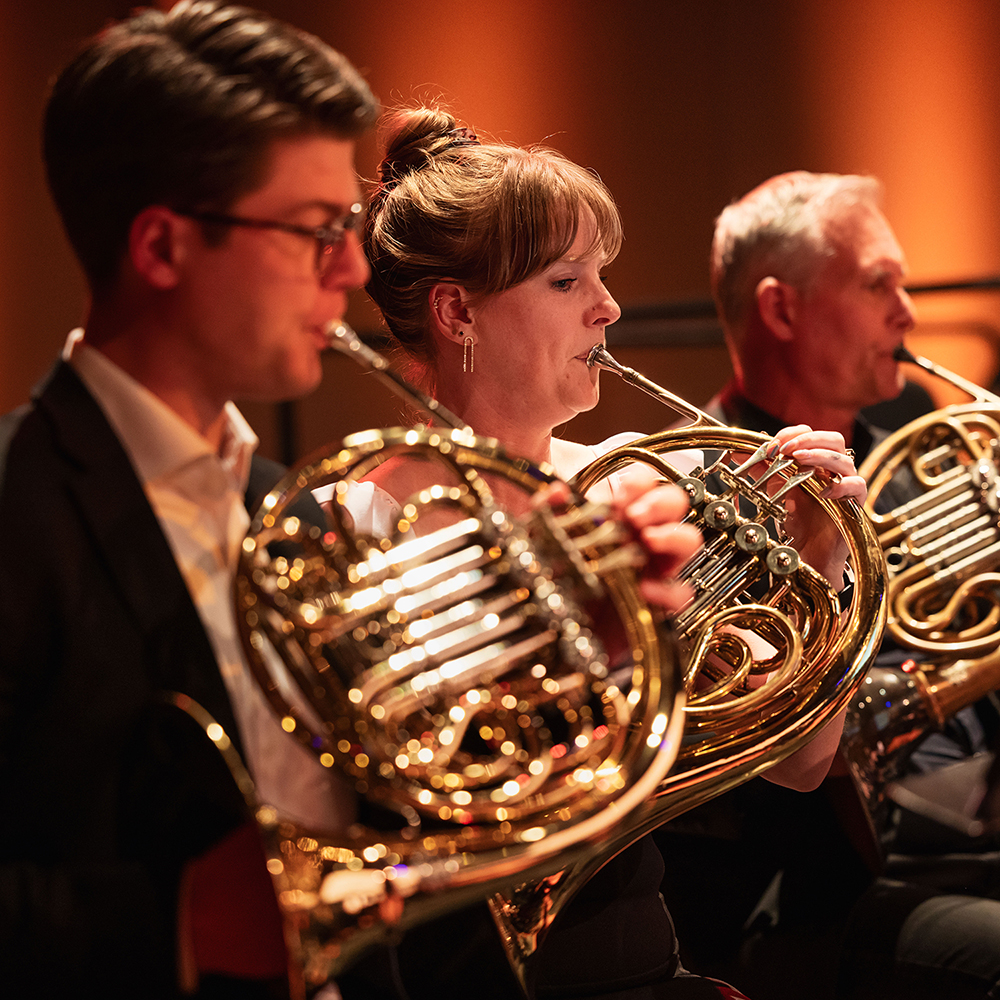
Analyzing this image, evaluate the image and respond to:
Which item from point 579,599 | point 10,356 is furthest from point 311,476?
point 10,356

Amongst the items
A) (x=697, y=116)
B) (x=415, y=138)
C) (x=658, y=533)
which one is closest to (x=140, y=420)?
(x=658, y=533)

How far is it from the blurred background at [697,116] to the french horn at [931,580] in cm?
68

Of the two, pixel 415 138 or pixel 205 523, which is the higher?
pixel 415 138

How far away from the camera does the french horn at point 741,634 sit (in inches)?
43.0

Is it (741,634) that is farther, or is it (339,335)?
(741,634)

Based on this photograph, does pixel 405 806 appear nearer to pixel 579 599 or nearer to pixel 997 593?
pixel 579 599

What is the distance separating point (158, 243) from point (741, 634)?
0.79m

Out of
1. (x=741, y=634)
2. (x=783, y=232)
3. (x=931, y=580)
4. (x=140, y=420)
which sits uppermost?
(x=140, y=420)

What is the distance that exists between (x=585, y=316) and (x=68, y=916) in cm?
83

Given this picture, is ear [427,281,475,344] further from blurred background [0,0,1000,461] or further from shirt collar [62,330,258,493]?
blurred background [0,0,1000,461]

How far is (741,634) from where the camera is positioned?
1.28m

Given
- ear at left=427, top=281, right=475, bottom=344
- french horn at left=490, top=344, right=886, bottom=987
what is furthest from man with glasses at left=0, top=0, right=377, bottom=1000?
ear at left=427, top=281, right=475, bottom=344

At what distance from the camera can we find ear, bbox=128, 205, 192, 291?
0.75 meters

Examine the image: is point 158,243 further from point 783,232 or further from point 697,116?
point 697,116
